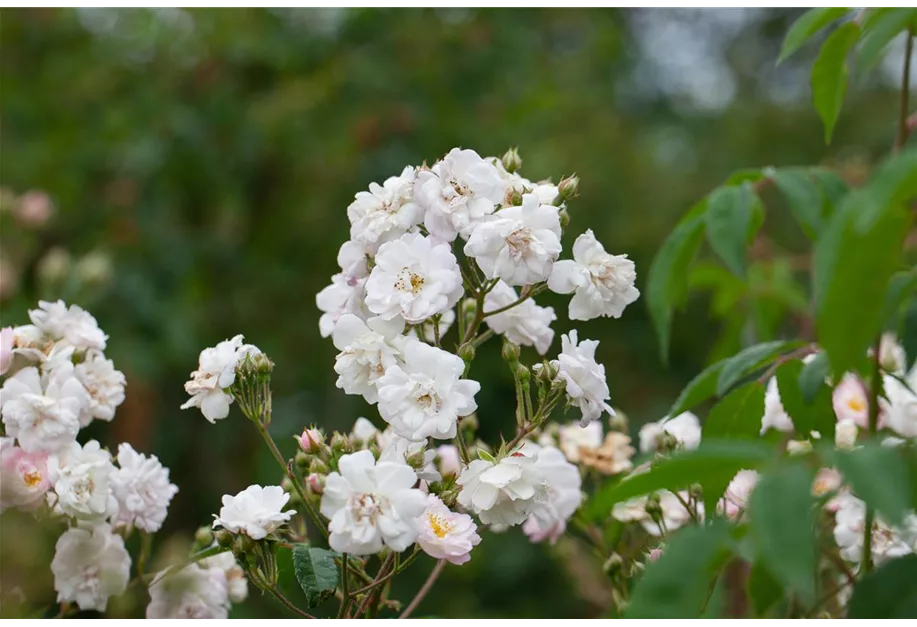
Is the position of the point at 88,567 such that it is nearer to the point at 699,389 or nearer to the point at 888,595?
the point at 699,389

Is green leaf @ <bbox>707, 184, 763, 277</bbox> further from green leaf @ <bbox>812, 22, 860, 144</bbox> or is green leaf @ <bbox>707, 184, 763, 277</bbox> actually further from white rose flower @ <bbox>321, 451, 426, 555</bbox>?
white rose flower @ <bbox>321, 451, 426, 555</bbox>

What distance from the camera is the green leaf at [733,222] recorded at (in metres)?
0.94

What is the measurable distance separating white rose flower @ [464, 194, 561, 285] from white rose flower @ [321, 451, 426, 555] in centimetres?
19

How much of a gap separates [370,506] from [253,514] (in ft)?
0.48

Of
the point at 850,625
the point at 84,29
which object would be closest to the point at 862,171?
the point at 850,625

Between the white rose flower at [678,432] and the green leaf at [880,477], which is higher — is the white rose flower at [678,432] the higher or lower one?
the lower one

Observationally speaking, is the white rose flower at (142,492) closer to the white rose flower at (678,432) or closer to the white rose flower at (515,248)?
the white rose flower at (515,248)

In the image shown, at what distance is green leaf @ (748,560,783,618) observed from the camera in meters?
0.67

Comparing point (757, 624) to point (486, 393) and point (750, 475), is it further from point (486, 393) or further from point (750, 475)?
point (486, 393)

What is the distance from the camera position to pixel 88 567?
3.06 ft

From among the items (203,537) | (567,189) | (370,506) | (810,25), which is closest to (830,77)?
(810,25)

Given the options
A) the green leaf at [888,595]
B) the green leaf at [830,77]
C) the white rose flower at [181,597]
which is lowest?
the white rose flower at [181,597]

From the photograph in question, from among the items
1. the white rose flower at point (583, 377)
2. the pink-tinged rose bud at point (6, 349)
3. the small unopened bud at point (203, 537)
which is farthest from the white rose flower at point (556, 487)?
the pink-tinged rose bud at point (6, 349)

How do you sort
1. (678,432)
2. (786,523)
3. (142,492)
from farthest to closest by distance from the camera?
1. (678,432)
2. (142,492)
3. (786,523)
